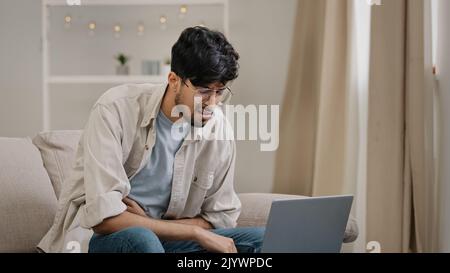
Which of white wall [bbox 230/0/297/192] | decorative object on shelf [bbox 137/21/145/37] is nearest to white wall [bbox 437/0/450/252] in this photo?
white wall [bbox 230/0/297/192]

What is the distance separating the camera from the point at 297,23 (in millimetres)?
3301

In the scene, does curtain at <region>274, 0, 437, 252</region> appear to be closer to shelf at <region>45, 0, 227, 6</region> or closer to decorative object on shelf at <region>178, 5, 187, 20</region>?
shelf at <region>45, 0, 227, 6</region>

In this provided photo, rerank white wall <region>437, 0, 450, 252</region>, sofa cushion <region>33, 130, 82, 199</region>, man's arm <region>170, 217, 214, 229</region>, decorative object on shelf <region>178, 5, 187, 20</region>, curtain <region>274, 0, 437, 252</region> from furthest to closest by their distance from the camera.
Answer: decorative object on shelf <region>178, 5, 187, 20</region> < curtain <region>274, 0, 437, 252</region> < white wall <region>437, 0, 450, 252</region> < sofa cushion <region>33, 130, 82, 199</region> < man's arm <region>170, 217, 214, 229</region>

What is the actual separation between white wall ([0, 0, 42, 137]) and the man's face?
77.9 inches

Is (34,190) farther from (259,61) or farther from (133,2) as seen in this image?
(259,61)

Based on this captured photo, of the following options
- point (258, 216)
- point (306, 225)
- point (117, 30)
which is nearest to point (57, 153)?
point (258, 216)

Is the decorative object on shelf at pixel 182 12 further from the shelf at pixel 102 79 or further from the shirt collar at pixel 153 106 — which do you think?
the shirt collar at pixel 153 106

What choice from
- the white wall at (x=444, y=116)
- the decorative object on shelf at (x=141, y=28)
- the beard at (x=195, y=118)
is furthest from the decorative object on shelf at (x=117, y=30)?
the beard at (x=195, y=118)

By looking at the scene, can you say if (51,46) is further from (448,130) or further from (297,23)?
(448,130)

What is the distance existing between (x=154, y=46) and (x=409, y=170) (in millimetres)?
1605

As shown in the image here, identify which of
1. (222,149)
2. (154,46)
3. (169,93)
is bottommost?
(222,149)

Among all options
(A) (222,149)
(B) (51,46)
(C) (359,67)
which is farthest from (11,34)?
(A) (222,149)

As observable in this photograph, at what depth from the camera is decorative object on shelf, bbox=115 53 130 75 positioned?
3680mm
